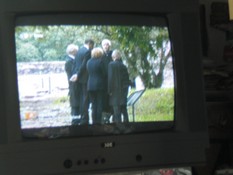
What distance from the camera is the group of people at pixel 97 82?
1.39 m

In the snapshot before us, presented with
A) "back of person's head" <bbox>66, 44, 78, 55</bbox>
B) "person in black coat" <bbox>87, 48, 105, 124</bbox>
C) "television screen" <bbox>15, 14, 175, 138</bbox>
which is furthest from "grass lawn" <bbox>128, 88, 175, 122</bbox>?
"back of person's head" <bbox>66, 44, 78, 55</bbox>

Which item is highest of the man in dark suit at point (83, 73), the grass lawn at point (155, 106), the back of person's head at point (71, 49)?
the back of person's head at point (71, 49)

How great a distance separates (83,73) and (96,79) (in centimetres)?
5

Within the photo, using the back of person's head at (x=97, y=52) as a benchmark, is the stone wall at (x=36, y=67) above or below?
below

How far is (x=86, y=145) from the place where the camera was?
1.39 meters

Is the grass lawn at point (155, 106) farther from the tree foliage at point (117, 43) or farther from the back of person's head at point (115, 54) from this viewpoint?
the back of person's head at point (115, 54)

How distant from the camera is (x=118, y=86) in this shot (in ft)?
4.68


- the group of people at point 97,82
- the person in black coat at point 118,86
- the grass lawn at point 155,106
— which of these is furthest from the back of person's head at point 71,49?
the grass lawn at point 155,106

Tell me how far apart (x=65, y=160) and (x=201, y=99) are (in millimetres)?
536

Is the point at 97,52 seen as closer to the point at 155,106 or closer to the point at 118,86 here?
the point at 118,86

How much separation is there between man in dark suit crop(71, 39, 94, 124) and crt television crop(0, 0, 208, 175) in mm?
28

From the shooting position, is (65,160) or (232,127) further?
(232,127)

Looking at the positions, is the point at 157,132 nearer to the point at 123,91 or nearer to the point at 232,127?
the point at 123,91

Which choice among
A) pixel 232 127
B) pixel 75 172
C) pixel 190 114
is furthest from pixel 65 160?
pixel 232 127
